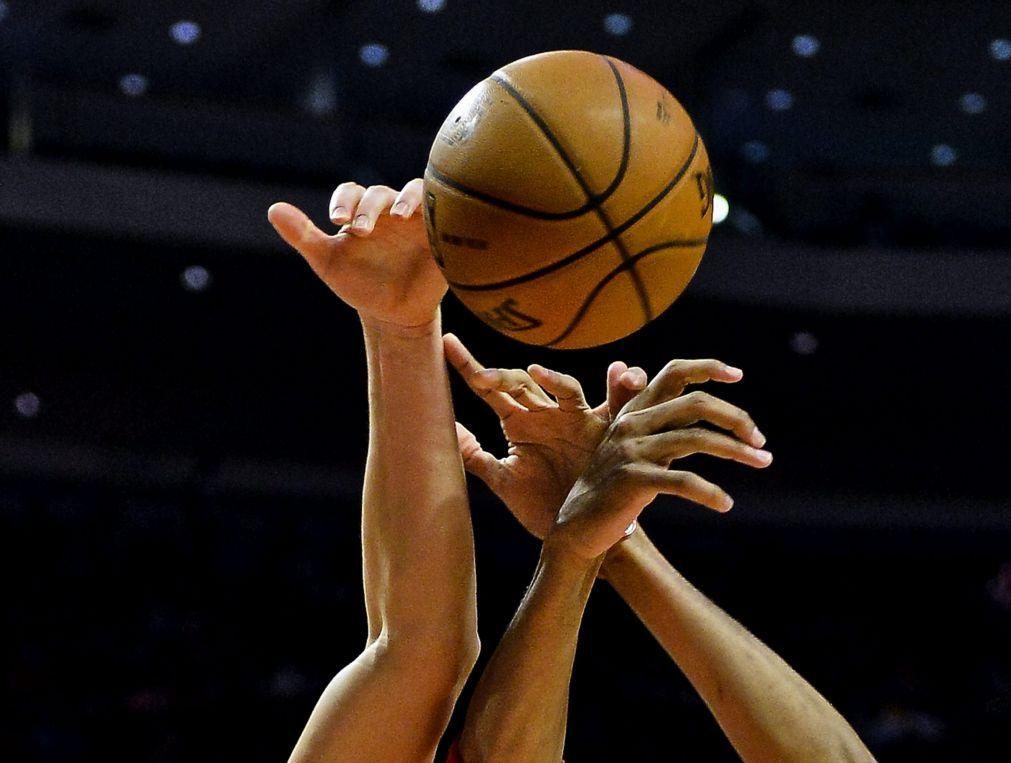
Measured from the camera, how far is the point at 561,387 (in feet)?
6.68

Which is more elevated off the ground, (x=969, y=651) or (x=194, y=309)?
(x=194, y=309)

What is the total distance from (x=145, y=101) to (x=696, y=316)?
4024 millimetres

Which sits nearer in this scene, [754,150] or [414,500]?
[414,500]

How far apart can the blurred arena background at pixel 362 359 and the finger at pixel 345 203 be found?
242 inches

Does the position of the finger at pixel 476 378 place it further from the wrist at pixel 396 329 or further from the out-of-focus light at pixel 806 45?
the out-of-focus light at pixel 806 45

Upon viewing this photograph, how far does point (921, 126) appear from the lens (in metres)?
12.1

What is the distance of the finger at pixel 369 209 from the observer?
198cm

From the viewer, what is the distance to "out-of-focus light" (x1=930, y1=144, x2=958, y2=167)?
12.3 m

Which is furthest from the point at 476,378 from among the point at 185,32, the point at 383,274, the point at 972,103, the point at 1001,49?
the point at 972,103

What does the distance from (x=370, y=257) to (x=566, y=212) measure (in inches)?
11.8

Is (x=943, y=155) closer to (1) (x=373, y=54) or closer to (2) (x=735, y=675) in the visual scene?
(1) (x=373, y=54)

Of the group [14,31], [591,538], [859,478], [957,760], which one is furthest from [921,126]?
[591,538]

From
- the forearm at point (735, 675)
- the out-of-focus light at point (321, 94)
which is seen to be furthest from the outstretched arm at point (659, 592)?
the out-of-focus light at point (321, 94)

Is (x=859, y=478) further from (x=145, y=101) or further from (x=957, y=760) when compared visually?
(x=145, y=101)
